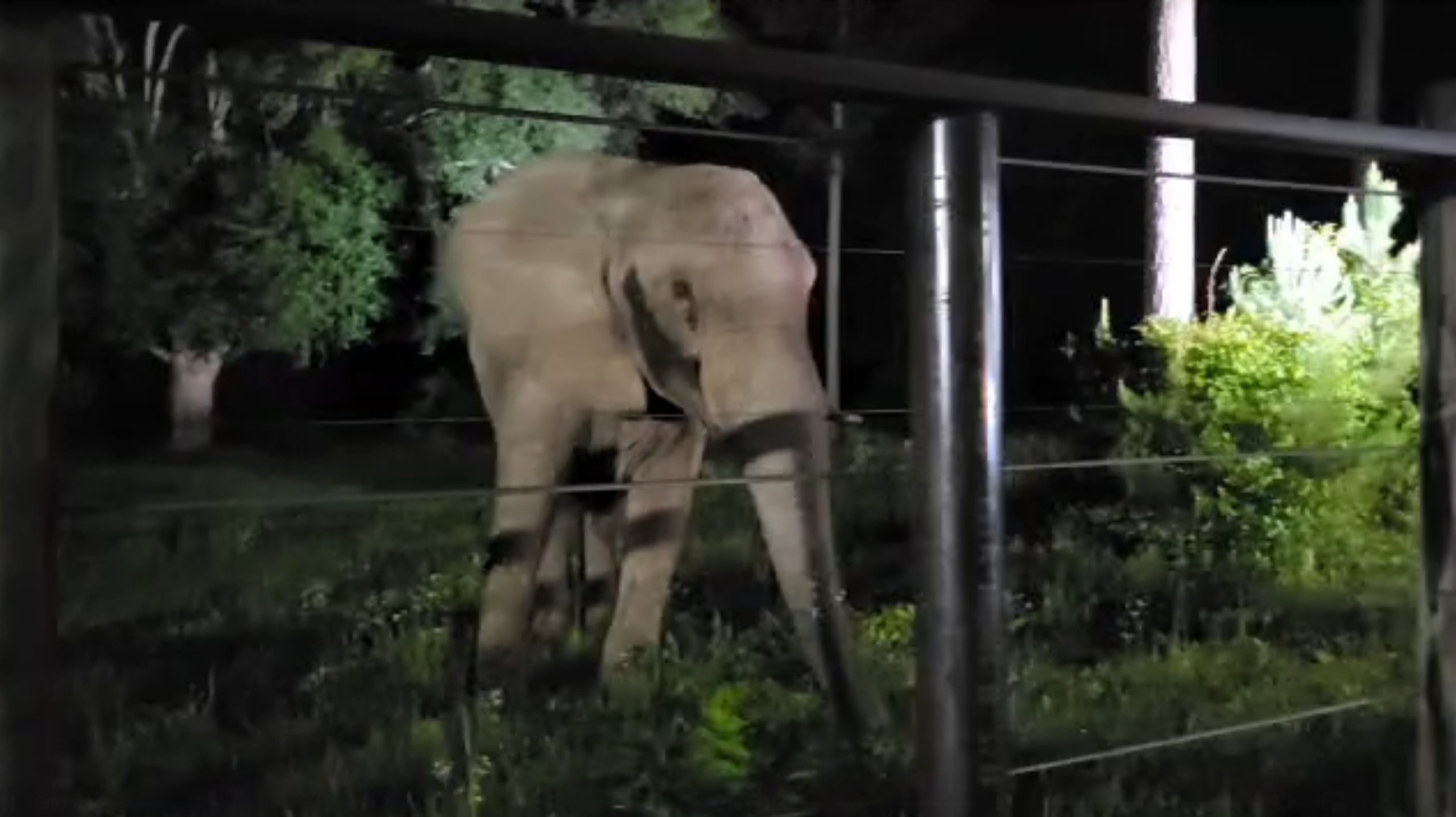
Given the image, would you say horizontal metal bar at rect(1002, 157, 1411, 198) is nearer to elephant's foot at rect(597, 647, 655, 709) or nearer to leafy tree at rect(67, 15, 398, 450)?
leafy tree at rect(67, 15, 398, 450)

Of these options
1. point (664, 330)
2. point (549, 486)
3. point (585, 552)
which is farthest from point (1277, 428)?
point (549, 486)

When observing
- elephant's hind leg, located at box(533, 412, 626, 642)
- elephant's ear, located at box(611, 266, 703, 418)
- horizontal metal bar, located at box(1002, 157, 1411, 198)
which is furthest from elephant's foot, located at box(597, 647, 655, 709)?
horizontal metal bar, located at box(1002, 157, 1411, 198)

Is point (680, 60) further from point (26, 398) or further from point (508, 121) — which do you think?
point (508, 121)

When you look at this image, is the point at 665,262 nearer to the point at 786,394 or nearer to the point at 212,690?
the point at 786,394

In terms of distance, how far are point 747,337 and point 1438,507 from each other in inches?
78.7

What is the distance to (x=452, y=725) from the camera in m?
4.18

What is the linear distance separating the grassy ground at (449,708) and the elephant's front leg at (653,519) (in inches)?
3.0

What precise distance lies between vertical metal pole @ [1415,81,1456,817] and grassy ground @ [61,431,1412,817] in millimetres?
764

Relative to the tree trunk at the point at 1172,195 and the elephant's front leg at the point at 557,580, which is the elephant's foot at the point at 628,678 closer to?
the elephant's front leg at the point at 557,580

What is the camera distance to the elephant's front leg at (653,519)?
5320 mm

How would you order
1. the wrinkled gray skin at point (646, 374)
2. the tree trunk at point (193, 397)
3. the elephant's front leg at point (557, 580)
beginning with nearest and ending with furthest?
the tree trunk at point (193, 397) < the wrinkled gray skin at point (646, 374) < the elephant's front leg at point (557, 580)

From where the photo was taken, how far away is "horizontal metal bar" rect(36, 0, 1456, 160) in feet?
6.37

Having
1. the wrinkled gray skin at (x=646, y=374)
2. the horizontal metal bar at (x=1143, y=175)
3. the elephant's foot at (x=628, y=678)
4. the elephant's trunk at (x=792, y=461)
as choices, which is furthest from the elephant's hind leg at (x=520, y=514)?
the horizontal metal bar at (x=1143, y=175)

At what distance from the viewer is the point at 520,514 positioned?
5156 mm
